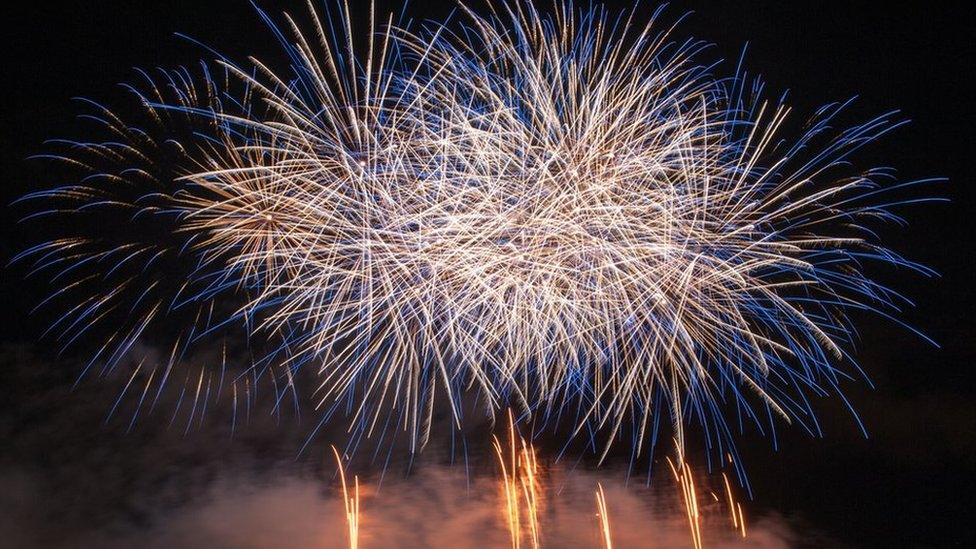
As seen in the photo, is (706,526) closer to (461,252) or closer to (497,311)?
(497,311)

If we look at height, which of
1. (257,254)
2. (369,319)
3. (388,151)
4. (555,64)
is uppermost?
(555,64)

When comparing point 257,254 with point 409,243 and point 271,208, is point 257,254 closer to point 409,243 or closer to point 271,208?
point 271,208

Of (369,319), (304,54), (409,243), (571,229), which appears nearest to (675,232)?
(571,229)

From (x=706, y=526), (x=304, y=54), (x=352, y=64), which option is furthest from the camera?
(x=706, y=526)

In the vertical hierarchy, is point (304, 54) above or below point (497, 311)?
above

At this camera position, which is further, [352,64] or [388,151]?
[388,151]

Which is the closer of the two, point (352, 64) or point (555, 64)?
point (352, 64)

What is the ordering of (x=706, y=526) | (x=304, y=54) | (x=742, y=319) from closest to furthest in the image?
(x=304, y=54), (x=742, y=319), (x=706, y=526)

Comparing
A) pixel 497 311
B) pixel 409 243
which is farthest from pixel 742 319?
pixel 409 243

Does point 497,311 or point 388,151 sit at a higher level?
point 388,151
